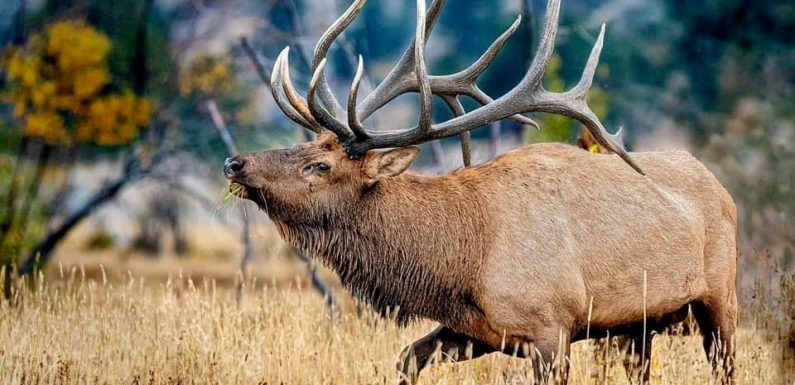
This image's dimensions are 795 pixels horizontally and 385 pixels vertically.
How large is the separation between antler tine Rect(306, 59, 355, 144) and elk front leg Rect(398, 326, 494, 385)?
1.27 m

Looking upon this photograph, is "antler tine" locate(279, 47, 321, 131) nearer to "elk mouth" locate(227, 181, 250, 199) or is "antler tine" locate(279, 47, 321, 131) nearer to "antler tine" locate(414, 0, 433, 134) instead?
"elk mouth" locate(227, 181, 250, 199)

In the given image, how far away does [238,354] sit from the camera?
7.49 m

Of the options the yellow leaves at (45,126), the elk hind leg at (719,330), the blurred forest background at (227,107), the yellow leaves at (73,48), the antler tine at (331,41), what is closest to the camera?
the antler tine at (331,41)

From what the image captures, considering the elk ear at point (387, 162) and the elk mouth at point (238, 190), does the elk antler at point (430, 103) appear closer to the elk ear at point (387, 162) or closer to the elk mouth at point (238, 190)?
the elk ear at point (387, 162)

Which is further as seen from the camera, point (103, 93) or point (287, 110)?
point (103, 93)

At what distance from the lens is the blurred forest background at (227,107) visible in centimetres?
1270

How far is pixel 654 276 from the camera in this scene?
23.2 ft

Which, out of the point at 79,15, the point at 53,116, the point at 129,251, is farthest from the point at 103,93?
the point at 129,251

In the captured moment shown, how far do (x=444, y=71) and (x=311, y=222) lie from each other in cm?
2758

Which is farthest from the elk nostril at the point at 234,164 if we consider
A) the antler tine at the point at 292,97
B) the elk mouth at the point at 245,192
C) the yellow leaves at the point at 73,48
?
the yellow leaves at the point at 73,48

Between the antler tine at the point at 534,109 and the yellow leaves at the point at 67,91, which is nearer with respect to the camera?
the antler tine at the point at 534,109

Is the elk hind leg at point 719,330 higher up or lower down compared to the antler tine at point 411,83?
lower down

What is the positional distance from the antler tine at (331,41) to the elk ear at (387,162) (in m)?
0.60

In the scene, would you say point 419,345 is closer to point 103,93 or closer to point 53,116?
point 53,116
